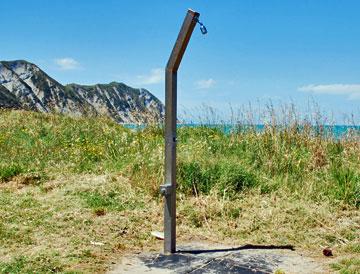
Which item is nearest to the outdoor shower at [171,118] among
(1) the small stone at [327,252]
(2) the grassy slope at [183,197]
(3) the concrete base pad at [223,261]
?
(3) the concrete base pad at [223,261]

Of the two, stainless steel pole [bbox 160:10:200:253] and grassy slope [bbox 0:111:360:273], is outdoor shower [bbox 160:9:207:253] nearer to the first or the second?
stainless steel pole [bbox 160:10:200:253]

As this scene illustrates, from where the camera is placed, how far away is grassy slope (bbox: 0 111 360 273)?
5.07 m

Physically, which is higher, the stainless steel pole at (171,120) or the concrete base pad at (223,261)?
the stainless steel pole at (171,120)

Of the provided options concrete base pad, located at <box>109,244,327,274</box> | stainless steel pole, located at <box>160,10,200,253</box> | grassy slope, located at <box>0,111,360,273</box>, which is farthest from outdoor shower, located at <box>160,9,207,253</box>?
grassy slope, located at <box>0,111,360,273</box>

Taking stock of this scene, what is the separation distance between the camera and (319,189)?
6723 mm

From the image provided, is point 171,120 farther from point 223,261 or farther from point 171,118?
point 223,261

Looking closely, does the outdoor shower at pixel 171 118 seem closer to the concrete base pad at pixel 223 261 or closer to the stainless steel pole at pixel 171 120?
the stainless steel pole at pixel 171 120

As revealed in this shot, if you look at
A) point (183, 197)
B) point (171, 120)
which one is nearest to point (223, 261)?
point (171, 120)

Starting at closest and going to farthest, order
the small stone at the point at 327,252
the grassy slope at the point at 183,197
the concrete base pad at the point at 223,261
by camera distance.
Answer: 1. the concrete base pad at the point at 223,261
2. the small stone at the point at 327,252
3. the grassy slope at the point at 183,197

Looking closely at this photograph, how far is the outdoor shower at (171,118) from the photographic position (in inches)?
178

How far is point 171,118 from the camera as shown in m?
4.69

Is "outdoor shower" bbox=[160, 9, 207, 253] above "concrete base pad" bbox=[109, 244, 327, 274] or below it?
above

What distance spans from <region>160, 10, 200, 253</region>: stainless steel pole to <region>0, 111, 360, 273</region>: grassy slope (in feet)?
1.55

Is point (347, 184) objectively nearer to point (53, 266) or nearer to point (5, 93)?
point (53, 266)
